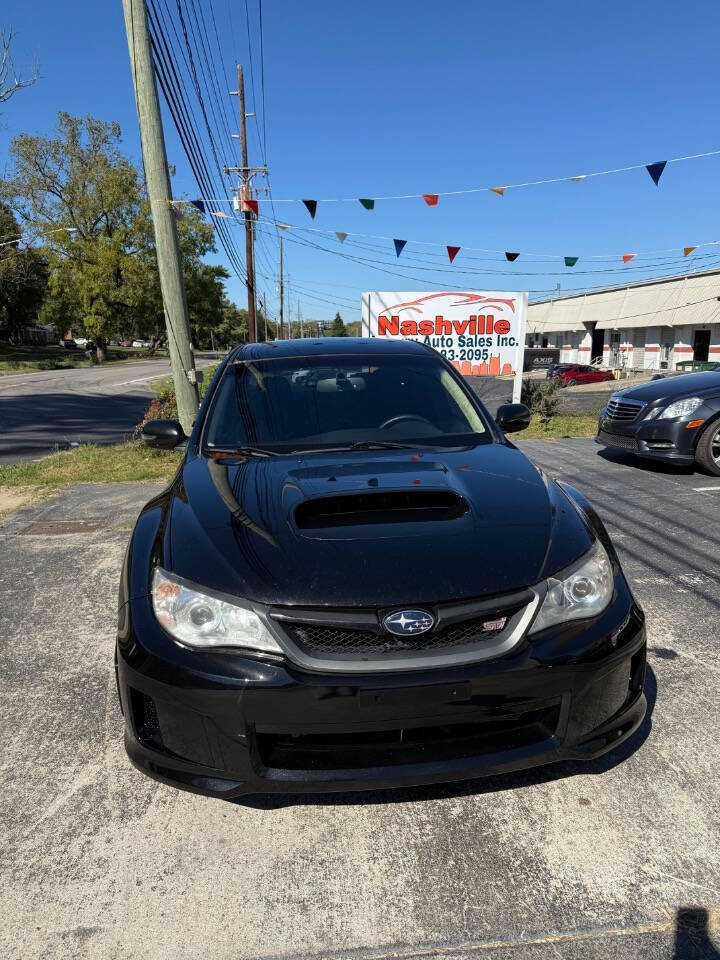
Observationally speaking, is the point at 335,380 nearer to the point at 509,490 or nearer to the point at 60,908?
the point at 509,490

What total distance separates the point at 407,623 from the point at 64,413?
17.3 meters

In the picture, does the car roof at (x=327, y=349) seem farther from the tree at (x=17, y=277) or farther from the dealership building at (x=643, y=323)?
the dealership building at (x=643, y=323)

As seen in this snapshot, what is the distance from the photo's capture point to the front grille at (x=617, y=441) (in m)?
7.66

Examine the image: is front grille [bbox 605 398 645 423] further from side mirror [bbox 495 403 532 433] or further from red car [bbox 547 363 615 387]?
red car [bbox 547 363 615 387]

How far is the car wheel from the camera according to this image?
7.28 metres

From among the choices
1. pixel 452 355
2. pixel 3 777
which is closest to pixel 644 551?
pixel 3 777

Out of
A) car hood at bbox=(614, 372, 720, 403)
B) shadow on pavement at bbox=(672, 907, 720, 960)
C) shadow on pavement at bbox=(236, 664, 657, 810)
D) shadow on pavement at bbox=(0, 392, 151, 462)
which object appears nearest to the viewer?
shadow on pavement at bbox=(672, 907, 720, 960)

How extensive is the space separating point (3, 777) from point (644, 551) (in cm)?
420

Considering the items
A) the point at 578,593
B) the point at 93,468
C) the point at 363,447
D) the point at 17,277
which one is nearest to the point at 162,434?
the point at 363,447

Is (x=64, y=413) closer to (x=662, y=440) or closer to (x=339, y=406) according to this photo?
(x=662, y=440)

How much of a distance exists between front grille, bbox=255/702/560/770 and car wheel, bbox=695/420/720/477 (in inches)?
244

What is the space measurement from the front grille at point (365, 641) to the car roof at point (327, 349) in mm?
2320

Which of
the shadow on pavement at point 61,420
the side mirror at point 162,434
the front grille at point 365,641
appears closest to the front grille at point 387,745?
the front grille at point 365,641

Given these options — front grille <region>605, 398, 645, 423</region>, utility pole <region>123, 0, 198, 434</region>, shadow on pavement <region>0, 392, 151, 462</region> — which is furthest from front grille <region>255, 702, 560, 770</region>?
shadow on pavement <region>0, 392, 151, 462</region>
